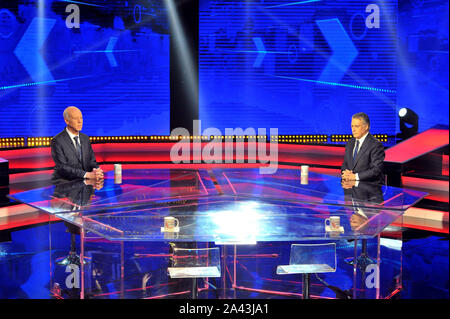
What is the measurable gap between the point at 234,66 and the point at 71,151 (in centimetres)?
360

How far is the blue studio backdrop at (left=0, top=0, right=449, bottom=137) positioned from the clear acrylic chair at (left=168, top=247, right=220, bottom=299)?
15.7 ft

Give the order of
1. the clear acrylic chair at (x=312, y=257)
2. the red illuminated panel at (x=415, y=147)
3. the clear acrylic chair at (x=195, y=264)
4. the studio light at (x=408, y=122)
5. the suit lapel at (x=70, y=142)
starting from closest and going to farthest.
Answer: the clear acrylic chair at (x=195, y=264) → the clear acrylic chair at (x=312, y=257) → the suit lapel at (x=70, y=142) → the red illuminated panel at (x=415, y=147) → the studio light at (x=408, y=122)

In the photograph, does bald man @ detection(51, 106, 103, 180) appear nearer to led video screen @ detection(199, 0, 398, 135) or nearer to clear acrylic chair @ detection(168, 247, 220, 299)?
clear acrylic chair @ detection(168, 247, 220, 299)

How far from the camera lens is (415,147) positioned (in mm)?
6559

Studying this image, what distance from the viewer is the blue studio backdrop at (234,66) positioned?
7.16m

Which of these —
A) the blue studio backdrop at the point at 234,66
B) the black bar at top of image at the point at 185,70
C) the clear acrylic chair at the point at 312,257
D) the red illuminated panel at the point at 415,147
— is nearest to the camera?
the clear acrylic chair at the point at 312,257

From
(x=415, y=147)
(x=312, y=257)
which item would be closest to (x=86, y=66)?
(x=415, y=147)

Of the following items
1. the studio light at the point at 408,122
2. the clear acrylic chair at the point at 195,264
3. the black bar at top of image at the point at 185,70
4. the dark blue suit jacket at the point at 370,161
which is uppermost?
the black bar at top of image at the point at 185,70

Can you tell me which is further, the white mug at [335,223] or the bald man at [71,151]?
the bald man at [71,151]

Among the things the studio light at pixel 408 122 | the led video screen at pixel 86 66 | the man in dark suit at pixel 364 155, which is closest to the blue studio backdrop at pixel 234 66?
the led video screen at pixel 86 66

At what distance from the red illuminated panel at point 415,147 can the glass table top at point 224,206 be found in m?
2.02

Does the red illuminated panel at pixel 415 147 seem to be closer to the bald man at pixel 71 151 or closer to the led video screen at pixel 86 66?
the led video screen at pixel 86 66

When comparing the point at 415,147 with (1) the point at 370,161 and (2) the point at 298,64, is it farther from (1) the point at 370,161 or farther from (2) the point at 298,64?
(1) the point at 370,161
